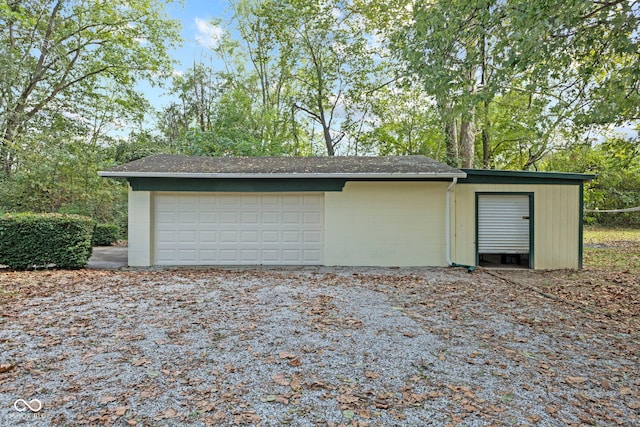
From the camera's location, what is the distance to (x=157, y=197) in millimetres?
8406

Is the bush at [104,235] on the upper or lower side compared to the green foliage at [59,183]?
lower

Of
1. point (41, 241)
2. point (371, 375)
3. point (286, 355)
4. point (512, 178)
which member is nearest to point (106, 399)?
point (286, 355)

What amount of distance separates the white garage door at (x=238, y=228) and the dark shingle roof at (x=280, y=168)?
62 cm

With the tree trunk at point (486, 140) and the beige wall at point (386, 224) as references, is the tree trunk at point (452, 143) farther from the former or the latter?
the beige wall at point (386, 224)

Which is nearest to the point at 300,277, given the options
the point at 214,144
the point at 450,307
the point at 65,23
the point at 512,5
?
the point at 450,307

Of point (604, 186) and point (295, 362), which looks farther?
point (604, 186)

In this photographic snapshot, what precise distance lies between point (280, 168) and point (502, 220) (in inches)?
217

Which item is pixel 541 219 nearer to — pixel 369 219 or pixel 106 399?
pixel 369 219

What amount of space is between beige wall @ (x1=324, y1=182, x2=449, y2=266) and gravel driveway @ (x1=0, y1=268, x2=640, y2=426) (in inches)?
106

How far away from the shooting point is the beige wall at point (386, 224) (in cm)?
857

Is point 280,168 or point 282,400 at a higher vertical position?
point 280,168

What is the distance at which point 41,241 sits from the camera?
24.4 feet

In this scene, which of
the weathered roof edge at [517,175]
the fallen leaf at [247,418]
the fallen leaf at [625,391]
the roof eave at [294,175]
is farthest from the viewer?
the weathered roof edge at [517,175]

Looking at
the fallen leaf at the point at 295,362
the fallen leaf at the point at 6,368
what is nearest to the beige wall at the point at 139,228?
the fallen leaf at the point at 6,368
